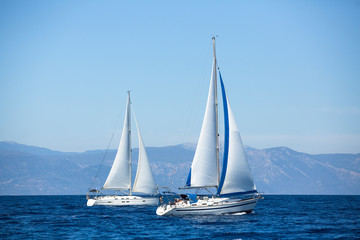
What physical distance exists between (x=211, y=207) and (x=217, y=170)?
176 inches

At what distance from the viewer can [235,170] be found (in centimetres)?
6066

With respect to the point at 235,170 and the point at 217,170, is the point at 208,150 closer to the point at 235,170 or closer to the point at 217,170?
the point at 217,170

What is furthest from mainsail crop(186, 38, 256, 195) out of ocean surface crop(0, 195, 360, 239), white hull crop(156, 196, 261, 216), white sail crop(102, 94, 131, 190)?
white sail crop(102, 94, 131, 190)

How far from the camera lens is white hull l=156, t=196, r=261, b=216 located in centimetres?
6016

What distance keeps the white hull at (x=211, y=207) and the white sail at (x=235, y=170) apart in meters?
1.37

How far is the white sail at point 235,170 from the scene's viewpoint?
60531 millimetres

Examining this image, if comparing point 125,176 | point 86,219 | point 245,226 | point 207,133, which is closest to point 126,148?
point 125,176

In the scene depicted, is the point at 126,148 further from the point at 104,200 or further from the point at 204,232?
the point at 204,232

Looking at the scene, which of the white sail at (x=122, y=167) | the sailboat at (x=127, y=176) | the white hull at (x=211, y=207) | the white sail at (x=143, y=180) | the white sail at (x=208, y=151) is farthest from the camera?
the white sail at (x=122, y=167)

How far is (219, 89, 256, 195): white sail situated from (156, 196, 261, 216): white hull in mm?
1367

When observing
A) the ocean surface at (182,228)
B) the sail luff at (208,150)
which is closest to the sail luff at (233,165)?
the sail luff at (208,150)

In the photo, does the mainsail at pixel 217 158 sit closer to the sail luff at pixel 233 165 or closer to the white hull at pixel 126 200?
the sail luff at pixel 233 165

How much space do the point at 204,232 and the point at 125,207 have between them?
147 ft

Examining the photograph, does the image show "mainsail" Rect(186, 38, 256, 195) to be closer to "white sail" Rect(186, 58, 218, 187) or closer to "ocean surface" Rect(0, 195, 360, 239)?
"white sail" Rect(186, 58, 218, 187)
